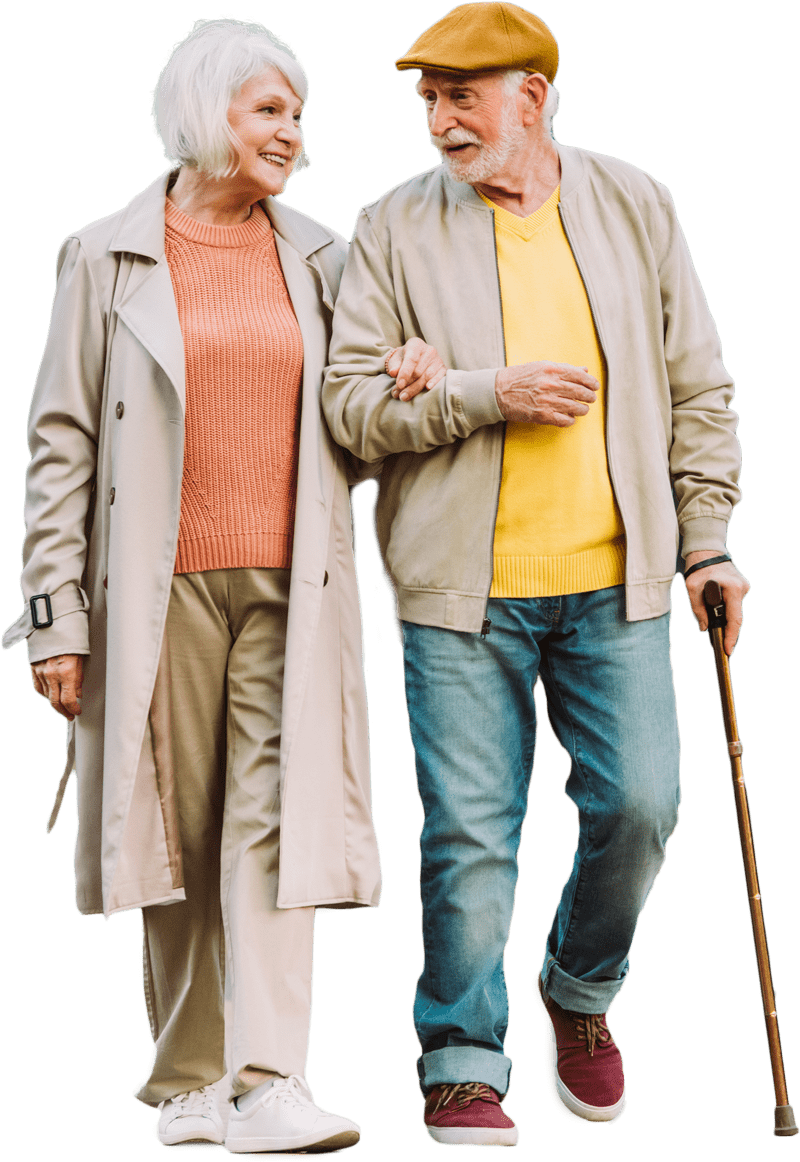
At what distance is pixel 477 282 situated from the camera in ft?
15.9

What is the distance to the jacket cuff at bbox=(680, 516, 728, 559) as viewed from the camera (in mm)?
4988

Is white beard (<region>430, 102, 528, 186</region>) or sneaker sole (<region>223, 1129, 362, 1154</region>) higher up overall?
white beard (<region>430, 102, 528, 186</region>)

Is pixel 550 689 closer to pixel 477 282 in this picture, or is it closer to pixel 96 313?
pixel 477 282

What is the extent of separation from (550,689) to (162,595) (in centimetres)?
105

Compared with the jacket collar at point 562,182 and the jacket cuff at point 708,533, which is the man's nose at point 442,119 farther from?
the jacket cuff at point 708,533

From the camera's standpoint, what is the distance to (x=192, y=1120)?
5.02 m

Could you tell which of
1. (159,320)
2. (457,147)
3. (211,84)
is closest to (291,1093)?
(159,320)

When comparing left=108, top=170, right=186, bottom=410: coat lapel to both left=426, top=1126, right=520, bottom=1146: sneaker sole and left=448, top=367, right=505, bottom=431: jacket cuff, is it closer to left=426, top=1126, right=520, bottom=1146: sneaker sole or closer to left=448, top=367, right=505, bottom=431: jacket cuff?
left=448, top=367, right=505, bottom=431: jacket cuff

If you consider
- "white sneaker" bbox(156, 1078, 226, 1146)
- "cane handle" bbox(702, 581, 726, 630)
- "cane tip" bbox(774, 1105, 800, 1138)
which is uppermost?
"cane handle" bbox(702, 581, 726, 630)

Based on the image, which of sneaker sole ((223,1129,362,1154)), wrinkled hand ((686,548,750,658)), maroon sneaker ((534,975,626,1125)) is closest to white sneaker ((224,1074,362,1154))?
sneaker sole ((223,1129,362,1154))

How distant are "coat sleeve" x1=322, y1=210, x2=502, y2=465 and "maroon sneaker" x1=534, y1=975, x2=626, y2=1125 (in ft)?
5.29

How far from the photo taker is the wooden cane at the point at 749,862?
473cm

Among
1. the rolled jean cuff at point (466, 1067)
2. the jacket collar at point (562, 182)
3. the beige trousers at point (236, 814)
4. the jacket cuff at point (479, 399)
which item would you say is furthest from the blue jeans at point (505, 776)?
the jacket collar at point (562, 182)

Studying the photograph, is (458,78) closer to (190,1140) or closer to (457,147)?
(457,147)
